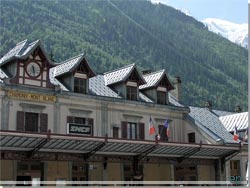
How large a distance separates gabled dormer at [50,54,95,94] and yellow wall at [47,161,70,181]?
14.9ft

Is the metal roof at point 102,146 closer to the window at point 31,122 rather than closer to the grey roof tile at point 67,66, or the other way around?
the window at point 31,122

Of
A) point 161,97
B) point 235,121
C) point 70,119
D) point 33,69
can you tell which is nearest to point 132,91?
point 161,97

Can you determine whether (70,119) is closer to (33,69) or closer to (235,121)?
(33,69)

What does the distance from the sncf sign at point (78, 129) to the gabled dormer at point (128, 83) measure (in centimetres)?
458

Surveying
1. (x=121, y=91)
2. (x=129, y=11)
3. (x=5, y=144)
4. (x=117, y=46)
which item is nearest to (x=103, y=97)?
(x=121, y=91)

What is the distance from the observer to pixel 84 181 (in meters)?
27.1

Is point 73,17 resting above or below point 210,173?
above

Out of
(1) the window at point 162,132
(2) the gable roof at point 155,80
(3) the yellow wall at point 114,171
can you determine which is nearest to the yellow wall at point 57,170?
(3) the yellow wall at point 114,171

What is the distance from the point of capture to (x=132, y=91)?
3092 cm

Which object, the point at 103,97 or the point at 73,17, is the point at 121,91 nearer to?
the point at 103,97

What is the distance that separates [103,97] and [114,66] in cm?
7052

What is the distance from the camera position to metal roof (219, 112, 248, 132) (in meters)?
36.8

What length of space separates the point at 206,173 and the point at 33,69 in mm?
14817

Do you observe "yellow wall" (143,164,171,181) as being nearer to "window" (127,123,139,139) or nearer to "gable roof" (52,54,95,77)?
"window" (127,123,139,139)
